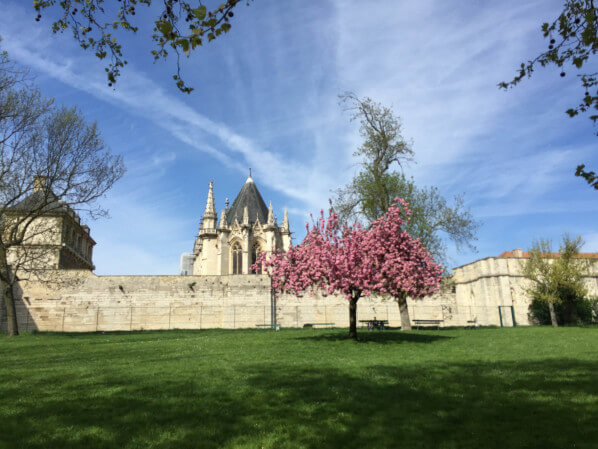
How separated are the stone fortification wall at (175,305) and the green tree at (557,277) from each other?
4523mm

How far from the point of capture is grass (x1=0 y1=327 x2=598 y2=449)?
525 centimetres

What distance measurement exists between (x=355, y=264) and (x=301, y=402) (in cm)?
1068

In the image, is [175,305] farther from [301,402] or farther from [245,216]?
[301,402]

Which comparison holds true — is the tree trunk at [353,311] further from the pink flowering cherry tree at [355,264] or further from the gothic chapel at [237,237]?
the gothic chapel at [237,237]

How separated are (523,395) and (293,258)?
12.1 meters

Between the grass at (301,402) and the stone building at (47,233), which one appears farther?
the stone building at (47,233)

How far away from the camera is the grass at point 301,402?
5.25 m

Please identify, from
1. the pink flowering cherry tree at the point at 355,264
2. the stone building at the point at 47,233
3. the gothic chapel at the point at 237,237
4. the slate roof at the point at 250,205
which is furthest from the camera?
the slate roof at the point at 250,205

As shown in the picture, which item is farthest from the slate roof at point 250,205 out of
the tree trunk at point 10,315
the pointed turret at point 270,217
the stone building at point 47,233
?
the tree trunk at point 10,315

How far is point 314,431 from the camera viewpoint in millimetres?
5527

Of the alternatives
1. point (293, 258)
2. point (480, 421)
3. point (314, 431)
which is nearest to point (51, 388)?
point (314, 431)

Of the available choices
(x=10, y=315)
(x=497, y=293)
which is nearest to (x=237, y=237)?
(x=497, y=293)

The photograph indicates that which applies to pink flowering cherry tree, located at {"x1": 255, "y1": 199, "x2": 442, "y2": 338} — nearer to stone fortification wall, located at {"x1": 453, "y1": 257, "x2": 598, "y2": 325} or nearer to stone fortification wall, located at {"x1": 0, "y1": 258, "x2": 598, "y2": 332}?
stone fortification wall, located at {"x1": 0, "y1": 258, "x2": 598, "y2": 332}

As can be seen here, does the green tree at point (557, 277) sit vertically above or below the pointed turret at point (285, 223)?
below
